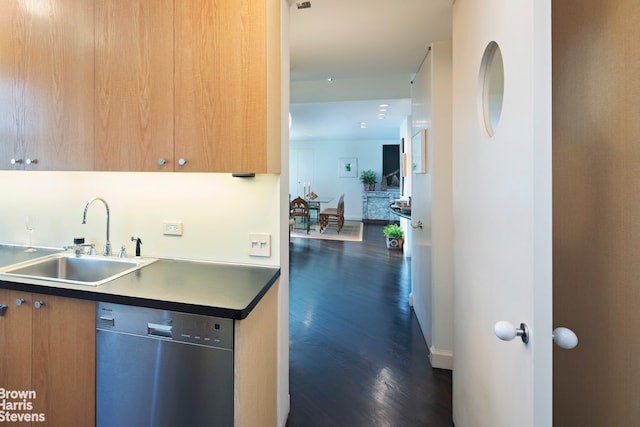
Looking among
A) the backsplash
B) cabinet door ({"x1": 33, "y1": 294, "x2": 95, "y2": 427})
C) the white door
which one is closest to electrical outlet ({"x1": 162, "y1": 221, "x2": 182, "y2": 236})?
the backsplash

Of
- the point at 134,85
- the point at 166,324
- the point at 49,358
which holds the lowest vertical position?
the point at 49,358

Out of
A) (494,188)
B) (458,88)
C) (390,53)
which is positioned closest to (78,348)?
(494,188)

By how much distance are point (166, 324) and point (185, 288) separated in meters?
0.18

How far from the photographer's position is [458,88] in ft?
5.44

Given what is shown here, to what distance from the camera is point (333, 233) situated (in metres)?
8.18

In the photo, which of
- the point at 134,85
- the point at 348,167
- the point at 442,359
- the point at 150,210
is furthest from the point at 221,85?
A: the point at 348,167

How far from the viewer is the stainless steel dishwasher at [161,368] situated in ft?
3.99

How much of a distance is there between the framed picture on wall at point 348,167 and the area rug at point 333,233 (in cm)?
235

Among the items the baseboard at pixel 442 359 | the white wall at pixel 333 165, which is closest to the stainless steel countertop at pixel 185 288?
the baseboard at pixel 442 359

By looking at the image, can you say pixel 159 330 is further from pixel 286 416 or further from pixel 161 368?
pixel 286 416

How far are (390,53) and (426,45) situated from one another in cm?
31

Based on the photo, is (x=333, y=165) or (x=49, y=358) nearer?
(x=49, y=358)

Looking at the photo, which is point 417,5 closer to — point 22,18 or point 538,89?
point 538,89

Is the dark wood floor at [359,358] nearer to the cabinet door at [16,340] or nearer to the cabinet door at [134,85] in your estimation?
the cabinet door at [16,340]
